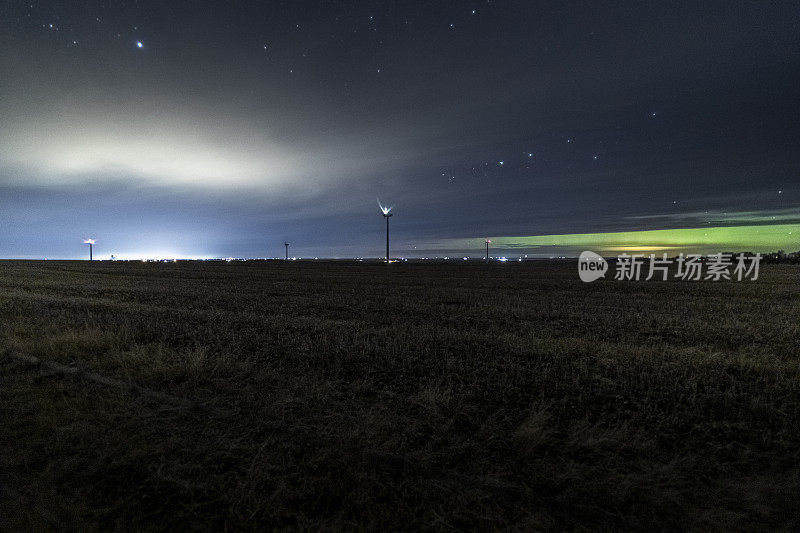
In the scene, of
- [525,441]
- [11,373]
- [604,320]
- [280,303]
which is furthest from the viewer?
[280,303]

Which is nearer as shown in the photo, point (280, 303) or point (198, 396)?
point (198, 396)

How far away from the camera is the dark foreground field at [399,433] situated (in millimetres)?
2920

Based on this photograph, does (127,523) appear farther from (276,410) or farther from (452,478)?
(452,478)

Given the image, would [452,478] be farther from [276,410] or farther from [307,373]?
[307,373]

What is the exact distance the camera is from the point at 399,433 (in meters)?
4.13

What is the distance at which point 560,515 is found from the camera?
286cm

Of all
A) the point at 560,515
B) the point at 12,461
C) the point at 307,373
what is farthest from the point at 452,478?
the point at 12,461

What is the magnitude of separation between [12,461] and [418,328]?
8115 mm

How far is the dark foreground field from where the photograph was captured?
2.92 m

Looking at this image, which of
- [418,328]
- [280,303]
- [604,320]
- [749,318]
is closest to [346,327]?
[418,328]

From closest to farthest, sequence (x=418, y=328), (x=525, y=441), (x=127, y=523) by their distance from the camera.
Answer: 1. (x=127, y=523)
2. (x=525, y=441)
3. (x=418, y=328)
